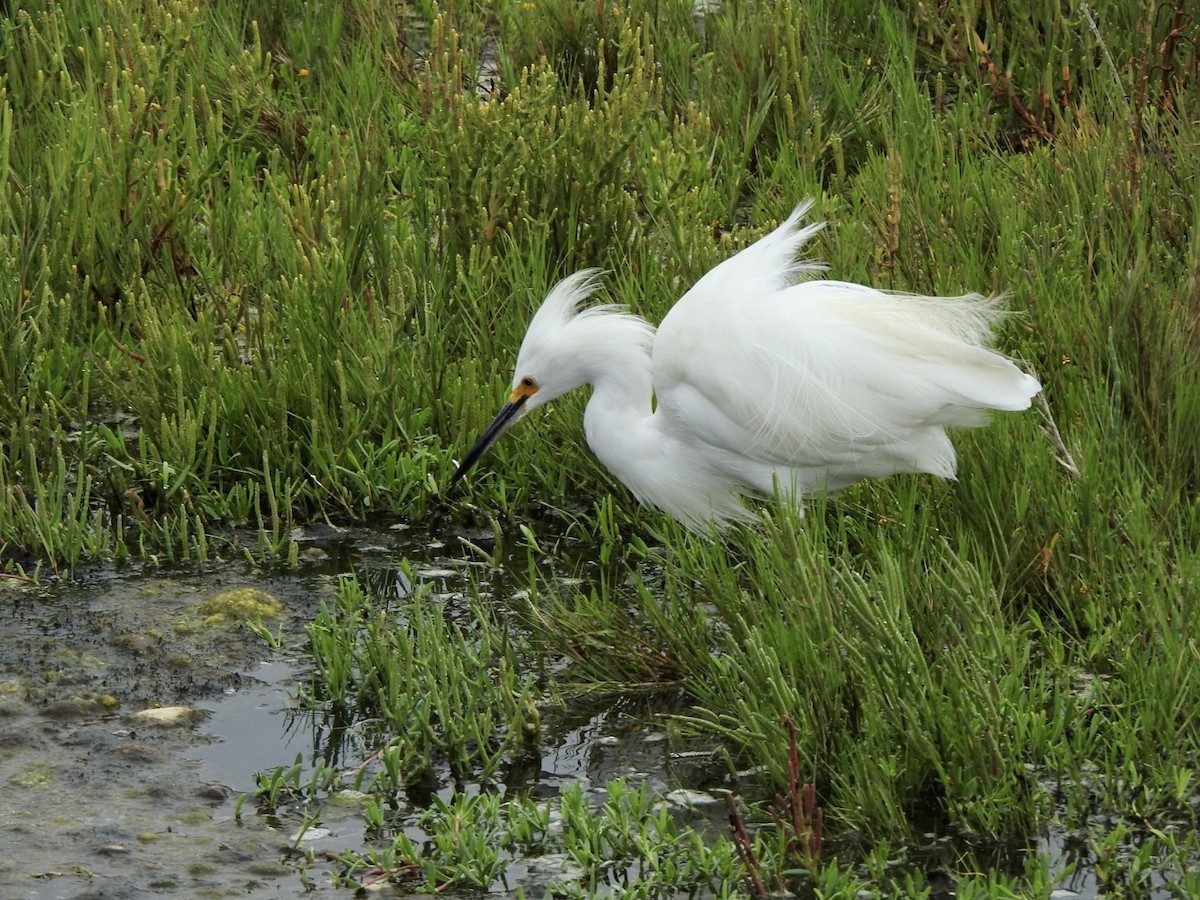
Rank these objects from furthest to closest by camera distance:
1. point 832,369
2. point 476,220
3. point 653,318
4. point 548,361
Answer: point 476,220 → point 653,318 → point 548,361 → point 832,369

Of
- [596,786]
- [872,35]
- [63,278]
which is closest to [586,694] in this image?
[596,786]

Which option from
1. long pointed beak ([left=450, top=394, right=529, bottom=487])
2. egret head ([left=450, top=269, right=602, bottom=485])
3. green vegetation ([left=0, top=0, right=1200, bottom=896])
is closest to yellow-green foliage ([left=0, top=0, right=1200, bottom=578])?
green vegetation ([left=0, top=0, right=1200, bottom=896])

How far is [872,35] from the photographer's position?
21.5ft

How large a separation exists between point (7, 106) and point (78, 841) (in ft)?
9.94

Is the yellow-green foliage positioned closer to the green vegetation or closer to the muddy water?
the green vegetation

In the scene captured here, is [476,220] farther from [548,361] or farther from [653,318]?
[548,361]

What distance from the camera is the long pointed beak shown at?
4.28 meters

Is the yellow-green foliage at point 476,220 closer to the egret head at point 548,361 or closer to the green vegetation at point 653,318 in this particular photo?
the green vegetation at point 653,318

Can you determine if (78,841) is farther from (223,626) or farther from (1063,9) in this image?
(1063,9)

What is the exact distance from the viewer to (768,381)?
12.6 ft

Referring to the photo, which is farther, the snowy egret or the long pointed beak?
the long pointed beak

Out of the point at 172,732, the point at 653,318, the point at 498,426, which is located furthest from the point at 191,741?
the point at 653,318

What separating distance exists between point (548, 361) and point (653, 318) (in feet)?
2.30

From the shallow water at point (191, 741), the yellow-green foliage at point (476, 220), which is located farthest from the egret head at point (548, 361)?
the shallow water at point (191, 741)
